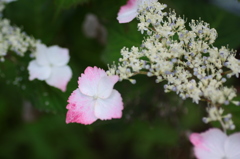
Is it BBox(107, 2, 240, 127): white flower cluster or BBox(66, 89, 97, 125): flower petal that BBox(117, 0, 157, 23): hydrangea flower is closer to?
BBox(107, 2, 240, 127): white flower cluster

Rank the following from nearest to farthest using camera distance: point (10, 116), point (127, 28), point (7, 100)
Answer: point (127, 28) < point (7, 100) < point (10, 116)

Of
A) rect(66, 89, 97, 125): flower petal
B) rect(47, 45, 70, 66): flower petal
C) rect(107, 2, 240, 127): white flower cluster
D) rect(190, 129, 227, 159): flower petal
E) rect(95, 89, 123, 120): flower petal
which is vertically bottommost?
rect(47, 45, 70, 66): flower petal

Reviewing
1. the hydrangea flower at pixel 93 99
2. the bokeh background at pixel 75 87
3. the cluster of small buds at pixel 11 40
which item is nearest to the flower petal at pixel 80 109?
the hydrangea flower at pixel 93 99

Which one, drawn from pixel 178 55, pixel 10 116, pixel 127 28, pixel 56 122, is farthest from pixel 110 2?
pixel 10 116

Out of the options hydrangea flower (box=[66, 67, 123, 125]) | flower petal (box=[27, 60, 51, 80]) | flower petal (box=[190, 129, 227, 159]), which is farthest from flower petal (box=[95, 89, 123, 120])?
flower petal (box=[27, 60, 51, 80])

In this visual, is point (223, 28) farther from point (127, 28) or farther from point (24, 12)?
point (24, 12)
